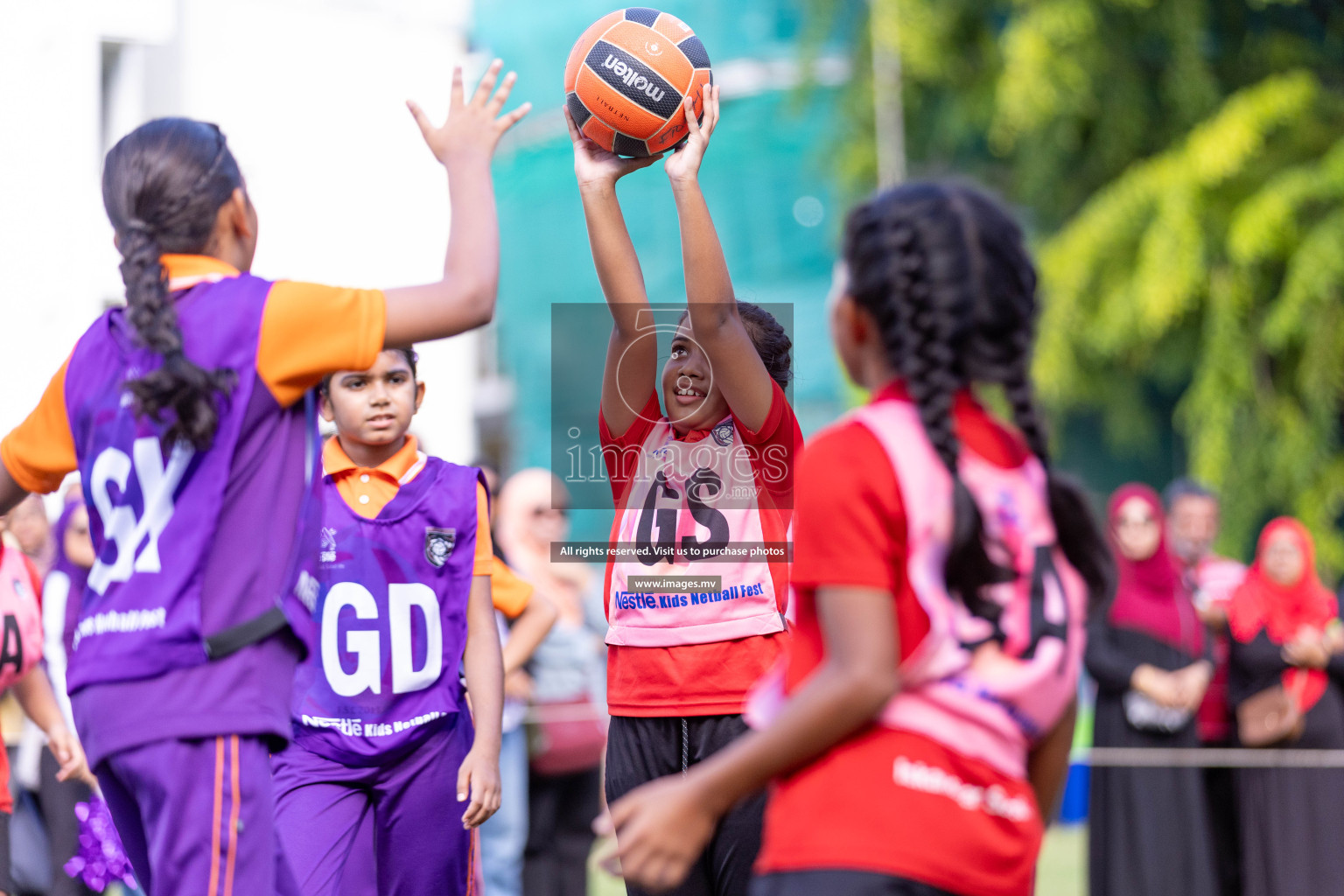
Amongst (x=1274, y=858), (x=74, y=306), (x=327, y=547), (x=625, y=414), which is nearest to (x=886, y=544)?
(x=625, y=414)

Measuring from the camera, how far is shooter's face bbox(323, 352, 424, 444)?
3871mm

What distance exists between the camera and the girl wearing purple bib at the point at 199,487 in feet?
8.47

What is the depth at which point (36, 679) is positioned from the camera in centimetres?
476

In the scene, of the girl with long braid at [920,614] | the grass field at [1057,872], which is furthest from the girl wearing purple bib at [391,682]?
the grass field at [1057,872]

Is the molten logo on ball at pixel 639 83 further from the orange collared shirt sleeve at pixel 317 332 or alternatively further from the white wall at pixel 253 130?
the white wall at pixel 253 130

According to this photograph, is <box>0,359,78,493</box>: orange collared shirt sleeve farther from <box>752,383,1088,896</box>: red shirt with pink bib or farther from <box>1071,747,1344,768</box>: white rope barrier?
<box>1071,747,1344,768</box>: white rope barrier

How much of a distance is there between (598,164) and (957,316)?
5.31ft

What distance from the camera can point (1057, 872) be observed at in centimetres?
930

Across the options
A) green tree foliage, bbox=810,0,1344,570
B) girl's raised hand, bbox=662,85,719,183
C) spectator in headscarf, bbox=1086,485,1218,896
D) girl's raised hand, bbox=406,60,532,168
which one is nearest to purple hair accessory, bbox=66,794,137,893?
girl's raised hand, bbox=406,60,532,168

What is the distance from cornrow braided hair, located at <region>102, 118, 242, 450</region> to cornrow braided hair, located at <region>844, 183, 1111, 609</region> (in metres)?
1.17

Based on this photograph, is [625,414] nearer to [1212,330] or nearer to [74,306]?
[74,306]

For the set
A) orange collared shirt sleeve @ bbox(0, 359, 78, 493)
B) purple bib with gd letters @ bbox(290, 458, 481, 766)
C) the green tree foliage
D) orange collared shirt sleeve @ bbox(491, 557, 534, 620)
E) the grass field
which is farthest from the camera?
the green tree foliage

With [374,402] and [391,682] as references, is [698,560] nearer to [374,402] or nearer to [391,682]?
[391,682]

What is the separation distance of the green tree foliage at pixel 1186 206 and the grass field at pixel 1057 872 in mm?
2606
